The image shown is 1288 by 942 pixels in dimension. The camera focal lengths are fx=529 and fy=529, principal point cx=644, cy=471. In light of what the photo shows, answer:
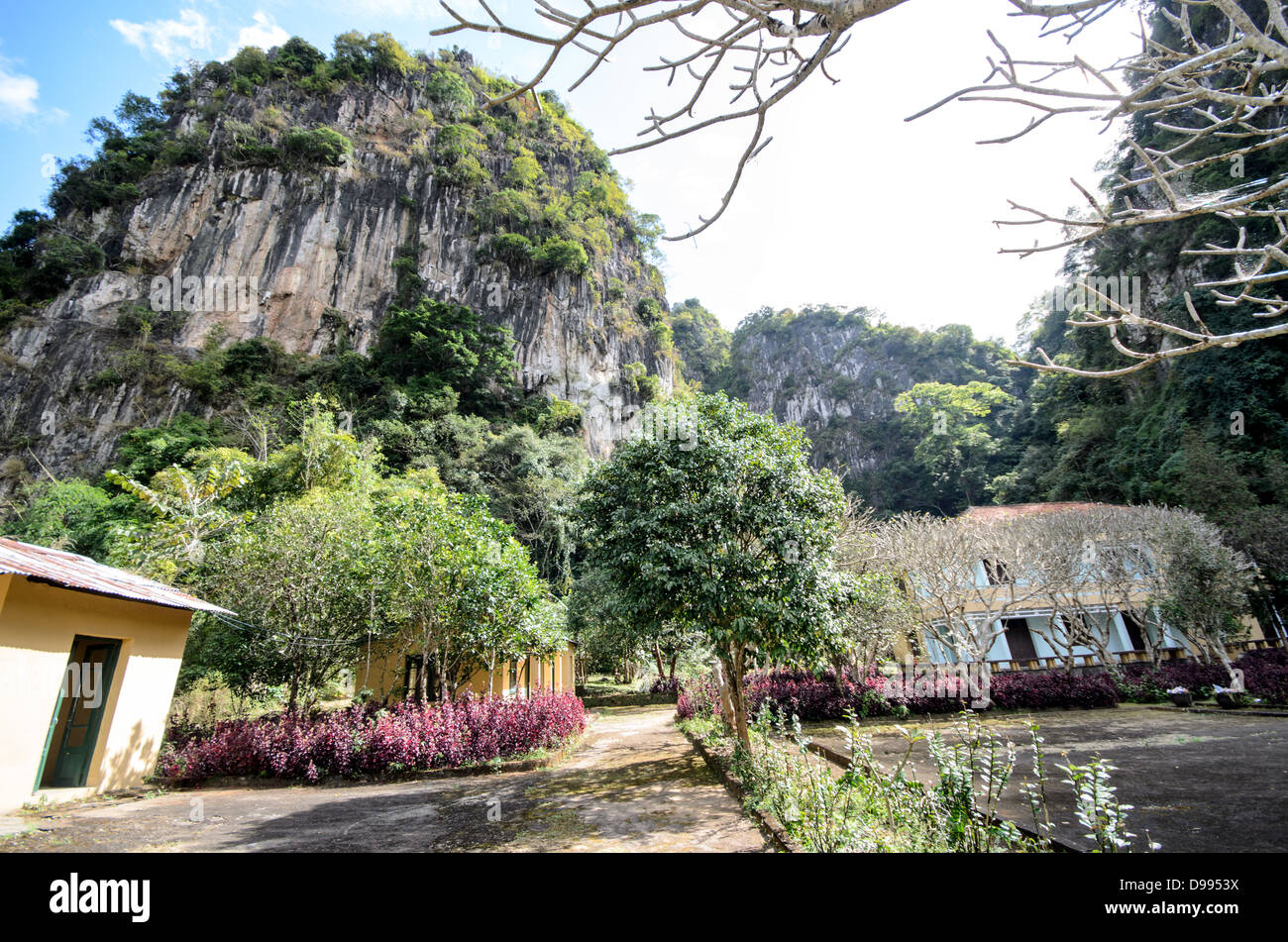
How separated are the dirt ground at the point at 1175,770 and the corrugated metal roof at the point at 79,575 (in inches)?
374

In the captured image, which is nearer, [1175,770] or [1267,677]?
[1175,770]

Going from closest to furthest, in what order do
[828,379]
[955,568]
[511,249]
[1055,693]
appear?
1. [1055,693]
2. [955,568]
3. [511,249]
4. [828,379]

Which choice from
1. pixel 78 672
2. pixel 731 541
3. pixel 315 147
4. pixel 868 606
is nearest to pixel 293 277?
pixel 315 147

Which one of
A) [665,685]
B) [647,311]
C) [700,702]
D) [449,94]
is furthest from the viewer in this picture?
[647,311]

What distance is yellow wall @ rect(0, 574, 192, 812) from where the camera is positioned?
6.18 m

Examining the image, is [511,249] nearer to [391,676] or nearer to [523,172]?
[523,172]

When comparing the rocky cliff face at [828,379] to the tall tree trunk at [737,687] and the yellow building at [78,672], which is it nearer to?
Result: the tall tree trunk at [737,687]

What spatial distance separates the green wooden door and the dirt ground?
37.5ft

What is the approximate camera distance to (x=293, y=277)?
1323 inches

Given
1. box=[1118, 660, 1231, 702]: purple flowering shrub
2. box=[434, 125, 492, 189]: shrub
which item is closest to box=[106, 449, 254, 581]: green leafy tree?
box=[1118, 660, 1231, 702]: purple flowering shrub

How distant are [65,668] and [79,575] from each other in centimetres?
123

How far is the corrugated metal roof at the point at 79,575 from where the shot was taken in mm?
6246

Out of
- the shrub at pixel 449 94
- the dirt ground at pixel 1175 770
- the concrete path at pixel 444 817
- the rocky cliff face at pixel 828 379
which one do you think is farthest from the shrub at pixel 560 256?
the concrete path at pixel 444 817
